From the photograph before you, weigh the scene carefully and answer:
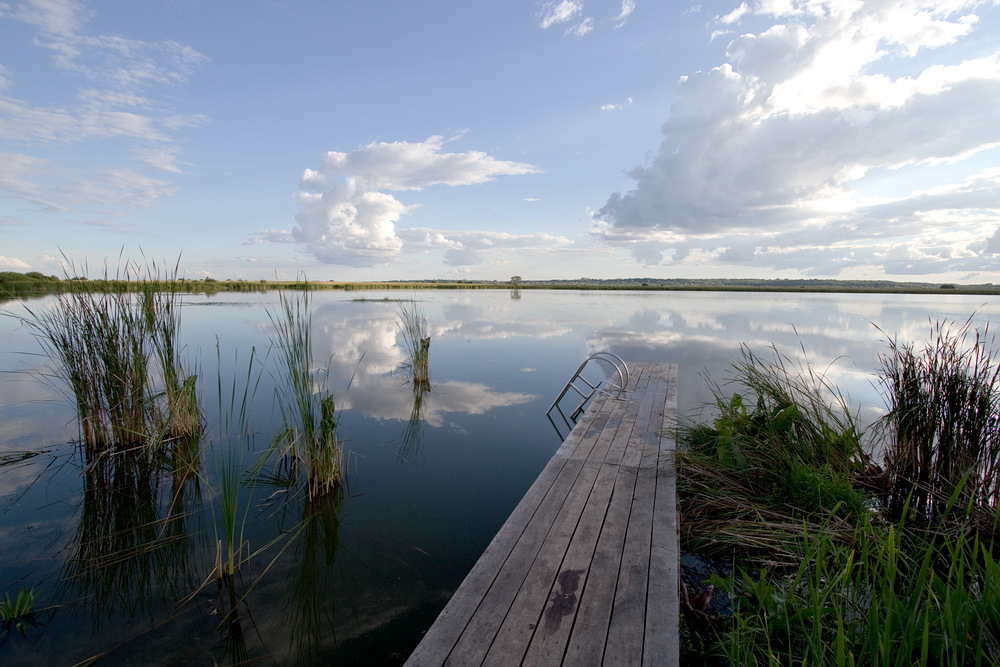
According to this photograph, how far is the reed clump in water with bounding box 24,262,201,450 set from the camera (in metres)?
4.58

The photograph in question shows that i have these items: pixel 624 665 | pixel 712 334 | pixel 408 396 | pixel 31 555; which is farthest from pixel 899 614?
pixel 712 334

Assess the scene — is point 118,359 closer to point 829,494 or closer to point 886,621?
point 886,621

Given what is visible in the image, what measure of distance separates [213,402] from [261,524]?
4003mm

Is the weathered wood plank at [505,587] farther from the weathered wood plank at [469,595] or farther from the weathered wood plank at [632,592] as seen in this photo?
the weathered wood plank at [632,592]

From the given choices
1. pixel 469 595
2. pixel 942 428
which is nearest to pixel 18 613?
pixel 469 595

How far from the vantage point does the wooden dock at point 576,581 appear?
1.78m

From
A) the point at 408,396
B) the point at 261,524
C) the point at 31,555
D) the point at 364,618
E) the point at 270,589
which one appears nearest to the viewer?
the point at 364,618

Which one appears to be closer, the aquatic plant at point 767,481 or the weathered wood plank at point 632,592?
the weathered wood plank at point 632,592

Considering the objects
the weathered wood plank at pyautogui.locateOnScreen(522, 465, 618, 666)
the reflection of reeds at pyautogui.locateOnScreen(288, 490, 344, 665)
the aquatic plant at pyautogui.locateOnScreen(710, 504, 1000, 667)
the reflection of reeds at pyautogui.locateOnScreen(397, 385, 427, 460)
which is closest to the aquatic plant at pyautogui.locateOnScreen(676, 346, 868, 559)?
the aquatic plant at pyautogui.locateOnScreen(710, 504, 1000, 667)

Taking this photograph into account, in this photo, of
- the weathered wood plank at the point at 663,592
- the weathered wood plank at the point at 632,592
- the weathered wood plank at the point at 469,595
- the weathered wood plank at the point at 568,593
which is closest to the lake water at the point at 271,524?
the weathered wood plank at the point at 469,595

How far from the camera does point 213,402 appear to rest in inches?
261

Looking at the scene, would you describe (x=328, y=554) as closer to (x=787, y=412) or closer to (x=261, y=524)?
(x=261, y=524)

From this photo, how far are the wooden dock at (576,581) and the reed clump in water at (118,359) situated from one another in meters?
4.20

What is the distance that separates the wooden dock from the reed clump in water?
4.20m
